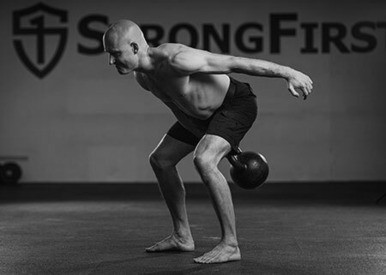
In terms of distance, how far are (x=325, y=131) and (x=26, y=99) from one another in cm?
389

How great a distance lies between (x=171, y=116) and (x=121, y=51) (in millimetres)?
5937

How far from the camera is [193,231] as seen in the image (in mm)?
4840

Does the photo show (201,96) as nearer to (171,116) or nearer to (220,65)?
(220,65)

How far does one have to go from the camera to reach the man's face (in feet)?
11.2

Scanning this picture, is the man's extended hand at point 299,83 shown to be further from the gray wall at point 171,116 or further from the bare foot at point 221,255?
the gray wall at point 171,116

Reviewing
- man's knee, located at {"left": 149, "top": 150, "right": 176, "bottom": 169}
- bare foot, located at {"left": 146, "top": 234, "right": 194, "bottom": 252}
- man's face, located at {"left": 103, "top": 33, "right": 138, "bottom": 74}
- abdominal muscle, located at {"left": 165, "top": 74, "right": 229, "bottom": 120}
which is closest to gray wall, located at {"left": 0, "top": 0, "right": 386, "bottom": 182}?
bare foot, located at {"left": 146, "top": 234, "right": 194, "bottom": 252}

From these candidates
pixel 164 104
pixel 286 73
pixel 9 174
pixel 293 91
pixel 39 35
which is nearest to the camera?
pixel 293 91

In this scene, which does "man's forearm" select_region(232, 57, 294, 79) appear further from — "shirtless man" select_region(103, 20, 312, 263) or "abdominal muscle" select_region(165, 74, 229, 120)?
"abdominal muscle" select_region(165, 74, 229, 120)

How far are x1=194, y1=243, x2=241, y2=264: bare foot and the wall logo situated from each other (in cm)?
638

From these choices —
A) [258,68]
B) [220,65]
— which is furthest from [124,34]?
[258,68]

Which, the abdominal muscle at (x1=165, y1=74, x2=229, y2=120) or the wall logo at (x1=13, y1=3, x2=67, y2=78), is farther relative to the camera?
the wall logo at (x1=13, y1=3, x2=67, y2=78)

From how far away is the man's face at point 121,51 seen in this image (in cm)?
340

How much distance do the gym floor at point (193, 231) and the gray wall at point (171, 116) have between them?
1032 mm

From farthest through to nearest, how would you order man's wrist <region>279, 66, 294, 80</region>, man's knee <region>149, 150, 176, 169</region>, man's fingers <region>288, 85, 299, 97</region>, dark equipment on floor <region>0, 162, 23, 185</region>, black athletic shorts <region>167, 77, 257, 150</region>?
dark equipment on floor <region>0, 162, 23, 185</region> → man's knee <region>149, 150, 176, 169</region> → black athletic shorts <region>167, 77, 257, 150</region> → man's wrist <region>279, 66, 294, 80</region> → man's fingers <region>288, 85, 299, 97</region>
